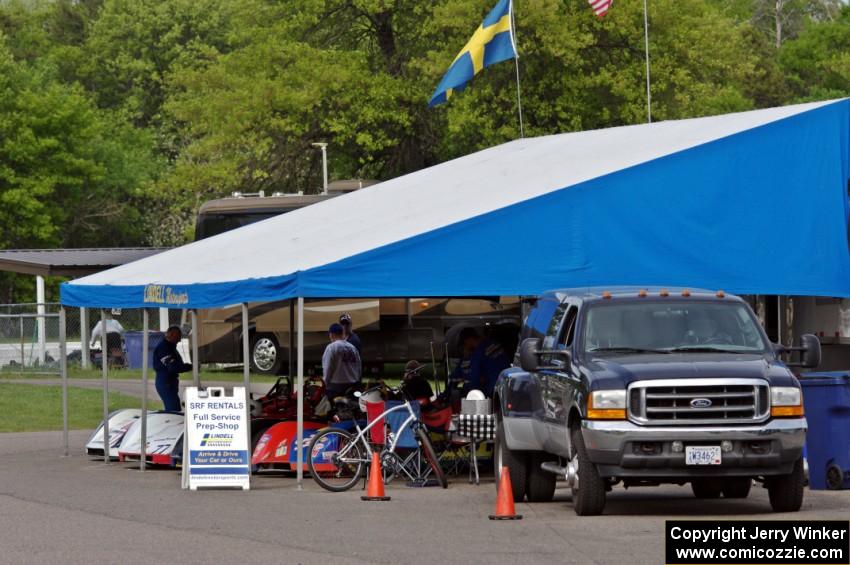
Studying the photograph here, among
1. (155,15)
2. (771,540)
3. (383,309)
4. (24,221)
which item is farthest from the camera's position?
(155,15)

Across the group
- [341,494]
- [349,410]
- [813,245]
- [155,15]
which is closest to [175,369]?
[349,410]

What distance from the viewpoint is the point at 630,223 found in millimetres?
20125

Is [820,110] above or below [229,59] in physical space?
below

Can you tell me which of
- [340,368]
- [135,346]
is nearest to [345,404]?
[340,368]

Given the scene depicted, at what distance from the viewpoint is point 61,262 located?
2936cm

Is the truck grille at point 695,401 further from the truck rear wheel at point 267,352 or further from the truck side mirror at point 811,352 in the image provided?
the truck rear wheel at point 267,352

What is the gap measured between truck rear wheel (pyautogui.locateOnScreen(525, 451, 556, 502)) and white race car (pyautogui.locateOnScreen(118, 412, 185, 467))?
6595mm

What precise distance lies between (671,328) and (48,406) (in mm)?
21355

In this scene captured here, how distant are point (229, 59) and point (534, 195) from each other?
118ft

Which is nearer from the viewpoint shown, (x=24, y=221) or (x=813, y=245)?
(x=813, y=245)

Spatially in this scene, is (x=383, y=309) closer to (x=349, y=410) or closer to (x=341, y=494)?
(x=349, y=410)

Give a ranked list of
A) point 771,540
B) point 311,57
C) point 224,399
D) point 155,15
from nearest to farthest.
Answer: point 771,540 < point 224,399 < point 311,57 < point 155,15

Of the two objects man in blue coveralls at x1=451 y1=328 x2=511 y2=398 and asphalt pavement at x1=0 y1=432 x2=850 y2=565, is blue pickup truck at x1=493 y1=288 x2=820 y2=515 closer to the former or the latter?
asphalt pavement at x1=0 y1=432 x2=850 y2=565

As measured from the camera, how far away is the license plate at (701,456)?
1487 cm
